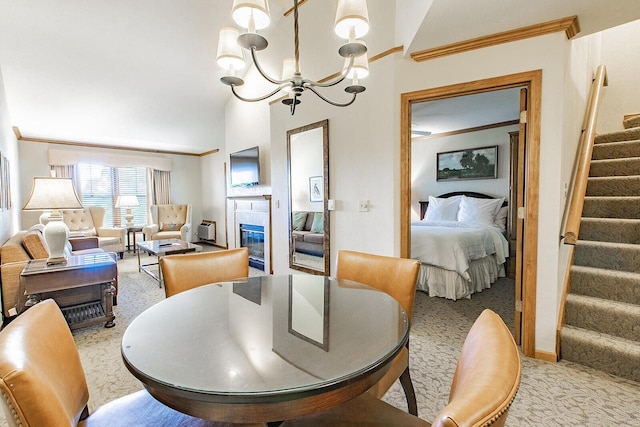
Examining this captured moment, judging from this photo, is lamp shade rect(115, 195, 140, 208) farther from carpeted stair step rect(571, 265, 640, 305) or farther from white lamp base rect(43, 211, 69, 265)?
carpeted stair step rect(571, 265, 640, 305)

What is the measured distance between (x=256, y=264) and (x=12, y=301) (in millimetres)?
2967

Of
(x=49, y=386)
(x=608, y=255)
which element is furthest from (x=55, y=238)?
(x=608, y=255)

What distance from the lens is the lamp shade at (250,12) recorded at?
4.53ft

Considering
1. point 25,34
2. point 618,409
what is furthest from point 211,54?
point 618,409

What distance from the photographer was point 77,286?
265 centimetres

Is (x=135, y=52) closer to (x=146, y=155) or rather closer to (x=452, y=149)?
(x=146, y=155)

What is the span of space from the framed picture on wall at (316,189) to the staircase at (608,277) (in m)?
2.32

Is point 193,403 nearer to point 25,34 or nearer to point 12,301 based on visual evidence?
point 12,301

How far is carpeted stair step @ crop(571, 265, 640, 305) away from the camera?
86.2 inches

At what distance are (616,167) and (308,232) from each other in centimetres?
328

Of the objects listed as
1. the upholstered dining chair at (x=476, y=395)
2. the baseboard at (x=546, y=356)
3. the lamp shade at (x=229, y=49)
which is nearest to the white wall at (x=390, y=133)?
the baseboard at (x=546, y=356)

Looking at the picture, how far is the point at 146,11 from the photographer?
3.65 m

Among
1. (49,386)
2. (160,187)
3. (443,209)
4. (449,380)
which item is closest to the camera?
(49,386)

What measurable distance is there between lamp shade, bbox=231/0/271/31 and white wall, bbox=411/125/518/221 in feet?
16.0
